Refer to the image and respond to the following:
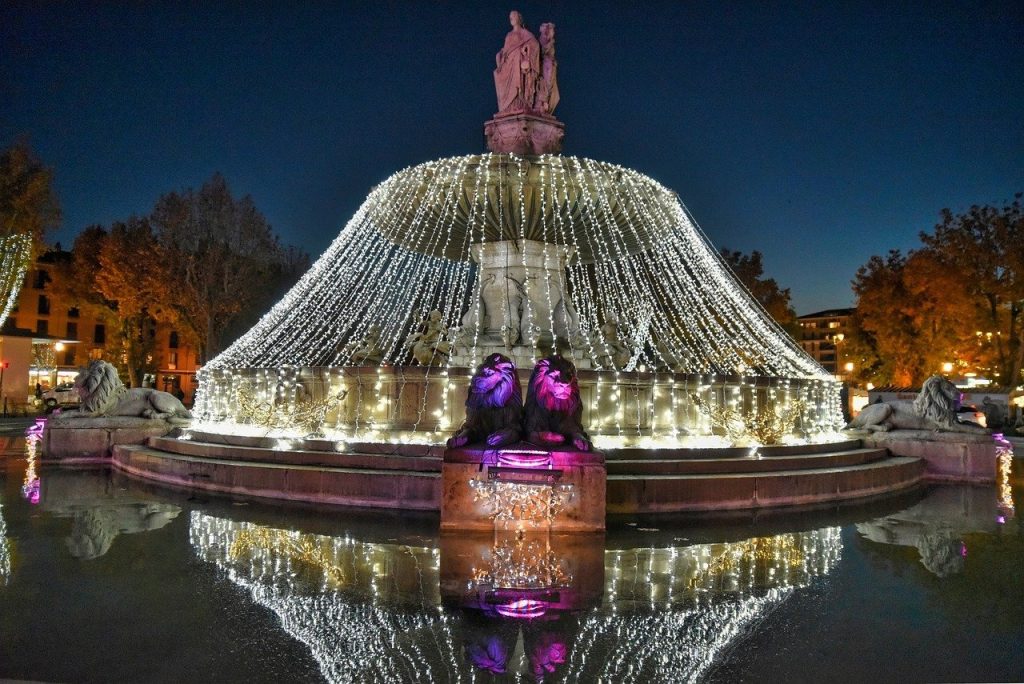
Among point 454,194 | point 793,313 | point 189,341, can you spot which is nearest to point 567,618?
point 454,194

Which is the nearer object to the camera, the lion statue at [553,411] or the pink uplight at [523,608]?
the pink uplight at [523,608]

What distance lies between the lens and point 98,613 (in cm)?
482

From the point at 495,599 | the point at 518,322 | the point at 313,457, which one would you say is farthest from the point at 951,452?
the point at 313,457

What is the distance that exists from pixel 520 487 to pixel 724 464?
369 cm

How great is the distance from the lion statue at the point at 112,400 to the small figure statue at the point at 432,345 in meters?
4.74

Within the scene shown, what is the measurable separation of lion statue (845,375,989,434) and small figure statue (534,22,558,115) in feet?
Result: 30.4

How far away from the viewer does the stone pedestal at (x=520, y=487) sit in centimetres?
726

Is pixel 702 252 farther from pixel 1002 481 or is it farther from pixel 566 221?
pixel 1002 481

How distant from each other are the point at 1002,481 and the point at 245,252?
30.0m

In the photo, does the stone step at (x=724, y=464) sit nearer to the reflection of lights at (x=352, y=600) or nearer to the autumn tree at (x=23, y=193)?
the reflection of lights at (x=352, y=600)

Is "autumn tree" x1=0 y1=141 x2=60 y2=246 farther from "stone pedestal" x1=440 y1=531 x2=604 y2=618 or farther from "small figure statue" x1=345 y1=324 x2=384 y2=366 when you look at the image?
"stone pedestal" x1=440 y1=531 x2=604 y2=618

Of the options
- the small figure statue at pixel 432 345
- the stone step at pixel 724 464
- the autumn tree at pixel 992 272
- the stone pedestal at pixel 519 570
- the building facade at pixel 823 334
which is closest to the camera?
the stone pedestal at pixel 519 570

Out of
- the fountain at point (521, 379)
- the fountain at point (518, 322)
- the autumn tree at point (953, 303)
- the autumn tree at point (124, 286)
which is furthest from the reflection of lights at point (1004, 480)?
the autumn tree at point (124, 286)

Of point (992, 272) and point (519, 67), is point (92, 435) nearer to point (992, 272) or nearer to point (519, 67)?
point (519, 67)
